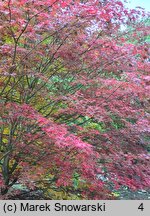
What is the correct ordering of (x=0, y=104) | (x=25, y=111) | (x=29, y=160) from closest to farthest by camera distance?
(x=25, y=111)
(x=0, y=104)
(x=29, y=160)

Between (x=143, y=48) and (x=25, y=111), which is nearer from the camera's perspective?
(x=25, y=111)


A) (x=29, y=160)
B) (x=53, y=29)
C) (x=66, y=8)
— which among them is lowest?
(x=29, y=160)

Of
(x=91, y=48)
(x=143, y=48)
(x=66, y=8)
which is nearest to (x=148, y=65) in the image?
(x=143, y=48)

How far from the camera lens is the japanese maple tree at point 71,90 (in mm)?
3113

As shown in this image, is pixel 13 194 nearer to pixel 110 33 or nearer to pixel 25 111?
pixel 25 111

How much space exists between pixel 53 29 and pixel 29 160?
1.66 meters

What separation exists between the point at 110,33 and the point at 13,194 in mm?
2490

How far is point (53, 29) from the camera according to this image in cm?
314

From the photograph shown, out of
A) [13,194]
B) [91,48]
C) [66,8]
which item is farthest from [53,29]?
[13,194]

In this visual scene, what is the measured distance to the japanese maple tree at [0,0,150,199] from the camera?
3113 mm

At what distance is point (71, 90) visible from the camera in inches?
162

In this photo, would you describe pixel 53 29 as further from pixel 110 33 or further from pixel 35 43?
pixel 110 33

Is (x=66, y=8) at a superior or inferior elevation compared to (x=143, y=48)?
superior

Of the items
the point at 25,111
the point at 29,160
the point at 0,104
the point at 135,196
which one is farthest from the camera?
the point at 135,196
